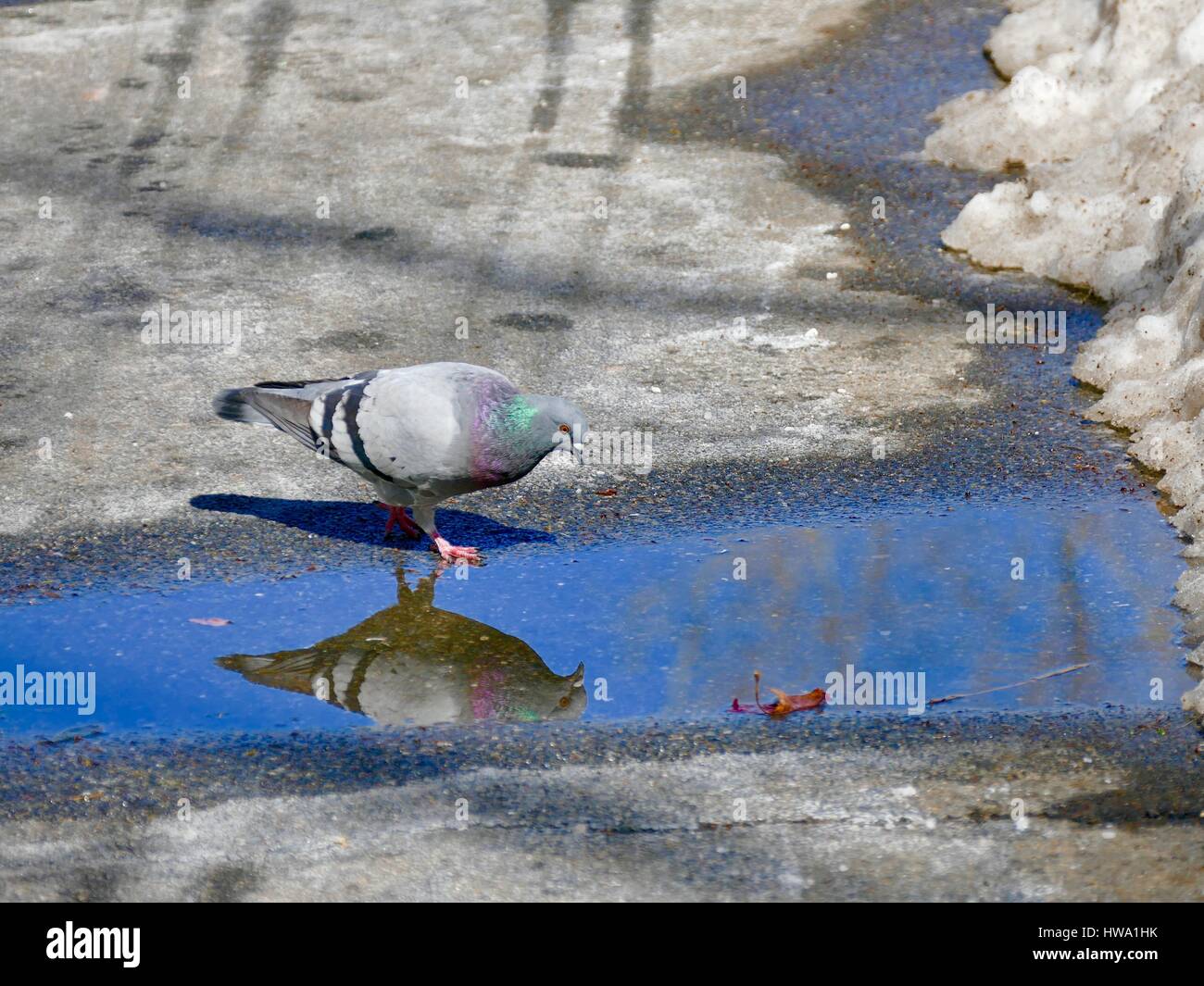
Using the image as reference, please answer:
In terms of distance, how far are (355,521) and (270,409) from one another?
2.25 feet

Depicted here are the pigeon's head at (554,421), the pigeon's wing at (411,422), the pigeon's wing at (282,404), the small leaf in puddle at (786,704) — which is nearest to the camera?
the small leaf in puddle at (786,704)

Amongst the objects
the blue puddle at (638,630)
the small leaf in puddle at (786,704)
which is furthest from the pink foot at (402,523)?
the small leaf in puddle at (786,704)

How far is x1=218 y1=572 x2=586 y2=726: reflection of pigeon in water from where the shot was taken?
5.74 metres

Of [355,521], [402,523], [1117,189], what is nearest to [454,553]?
[402,523]

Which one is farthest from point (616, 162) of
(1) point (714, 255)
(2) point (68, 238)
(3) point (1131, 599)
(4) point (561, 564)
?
(3) point (1131, 599)

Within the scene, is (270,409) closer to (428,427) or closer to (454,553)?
(428,427)

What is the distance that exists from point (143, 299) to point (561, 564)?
384cm

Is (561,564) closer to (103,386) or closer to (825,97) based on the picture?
(103,386)

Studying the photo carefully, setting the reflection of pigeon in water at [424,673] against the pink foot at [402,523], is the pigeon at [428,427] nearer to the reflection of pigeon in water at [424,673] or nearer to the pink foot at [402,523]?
the pink foot at [402,523]

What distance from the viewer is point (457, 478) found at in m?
6.33

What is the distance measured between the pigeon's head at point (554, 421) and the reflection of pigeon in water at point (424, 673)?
2.71 feet

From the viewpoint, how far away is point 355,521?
711 centimetres

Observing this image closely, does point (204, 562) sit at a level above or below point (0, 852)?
above

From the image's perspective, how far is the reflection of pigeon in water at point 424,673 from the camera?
5738 mm
